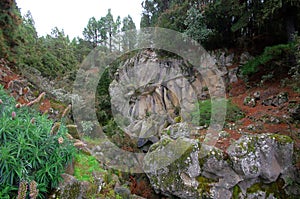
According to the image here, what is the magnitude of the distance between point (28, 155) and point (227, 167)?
11.7 feet

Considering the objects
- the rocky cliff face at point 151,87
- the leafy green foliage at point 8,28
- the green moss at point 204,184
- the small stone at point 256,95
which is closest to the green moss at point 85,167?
the green moss at point 204,184

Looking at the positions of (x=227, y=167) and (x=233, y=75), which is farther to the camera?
(x=233, y=75)

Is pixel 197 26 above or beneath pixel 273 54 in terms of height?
above

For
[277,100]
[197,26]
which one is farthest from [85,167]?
[197,26]

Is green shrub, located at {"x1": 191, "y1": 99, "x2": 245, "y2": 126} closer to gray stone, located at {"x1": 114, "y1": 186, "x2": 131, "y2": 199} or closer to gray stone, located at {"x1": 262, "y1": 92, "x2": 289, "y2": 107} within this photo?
gray stone, located at {"x1": 262, "y1": 92, "x2": 289, "y2": 107}

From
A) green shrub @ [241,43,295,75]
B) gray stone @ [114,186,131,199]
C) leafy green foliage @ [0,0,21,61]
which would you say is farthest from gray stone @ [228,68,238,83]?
leafy green foliage @ [0,0,21,61]

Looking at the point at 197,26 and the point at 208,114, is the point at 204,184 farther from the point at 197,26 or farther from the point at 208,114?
the point at 197,26

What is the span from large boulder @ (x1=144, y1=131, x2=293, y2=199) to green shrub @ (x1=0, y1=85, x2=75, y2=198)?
2.27m

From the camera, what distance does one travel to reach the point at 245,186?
3979 mm

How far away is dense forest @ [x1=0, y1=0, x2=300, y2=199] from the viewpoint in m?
2.73

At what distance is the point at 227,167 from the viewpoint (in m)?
4.06

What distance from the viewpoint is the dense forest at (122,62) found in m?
2.73

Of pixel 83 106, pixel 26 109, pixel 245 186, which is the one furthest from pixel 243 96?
pixel 26 109

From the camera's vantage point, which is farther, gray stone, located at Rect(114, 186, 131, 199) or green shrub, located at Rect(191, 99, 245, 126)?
green shrub, located at Rect(191, 99, 245, 126)
